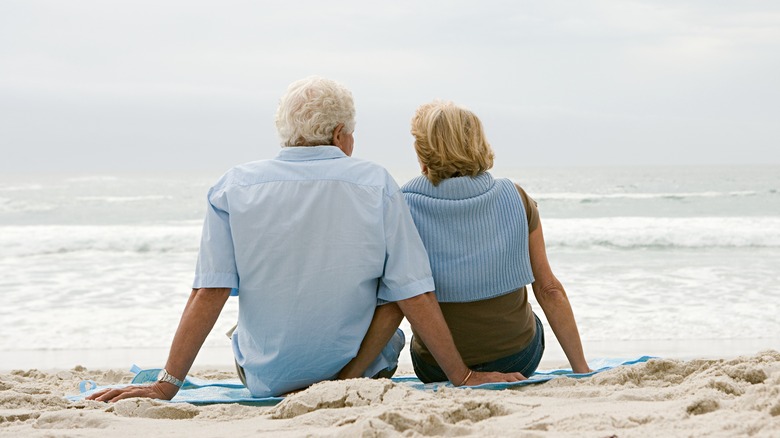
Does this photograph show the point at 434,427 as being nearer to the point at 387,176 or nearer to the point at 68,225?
the point at 387,176

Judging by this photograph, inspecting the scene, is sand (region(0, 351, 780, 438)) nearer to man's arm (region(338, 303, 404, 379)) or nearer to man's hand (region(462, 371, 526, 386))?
man's hand (region(462, 371, 526, 386))

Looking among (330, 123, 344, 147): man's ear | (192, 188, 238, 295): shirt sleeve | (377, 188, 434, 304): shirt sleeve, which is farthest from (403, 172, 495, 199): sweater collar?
(192, 188, 238, 295): shirt sleeve

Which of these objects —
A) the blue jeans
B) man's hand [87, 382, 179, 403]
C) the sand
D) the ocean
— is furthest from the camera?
the ocean

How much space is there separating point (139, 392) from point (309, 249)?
78cm

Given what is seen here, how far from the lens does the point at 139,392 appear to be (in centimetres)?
Answer: 272

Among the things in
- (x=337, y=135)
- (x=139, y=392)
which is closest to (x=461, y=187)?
(x=337, y=135)

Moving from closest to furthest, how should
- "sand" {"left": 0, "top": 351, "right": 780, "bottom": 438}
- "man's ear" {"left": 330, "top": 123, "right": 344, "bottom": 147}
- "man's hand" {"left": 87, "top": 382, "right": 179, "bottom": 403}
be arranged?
"sand" {"left": 0, "top": 351, "right": 780, "bottom": 438}, "man's hand" {"left": 87, "top": 382, "right": 179, "bottom": 403}, "man's ear" {"left": 330, "top": 123, "right": 344, "bottom": 147}

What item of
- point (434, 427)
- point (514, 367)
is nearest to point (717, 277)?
point (514, 367)

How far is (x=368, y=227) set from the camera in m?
2.73

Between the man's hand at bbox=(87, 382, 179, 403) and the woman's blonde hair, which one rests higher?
the woman's blonde hair

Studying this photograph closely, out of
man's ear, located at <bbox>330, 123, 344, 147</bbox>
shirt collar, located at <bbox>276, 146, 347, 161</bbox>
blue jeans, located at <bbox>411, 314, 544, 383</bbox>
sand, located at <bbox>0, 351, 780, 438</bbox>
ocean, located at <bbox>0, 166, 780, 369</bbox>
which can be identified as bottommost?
ocean, located at <bbox>0, 166, 780, 369</bbox>

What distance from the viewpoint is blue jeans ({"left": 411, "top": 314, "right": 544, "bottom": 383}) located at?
10.0ft


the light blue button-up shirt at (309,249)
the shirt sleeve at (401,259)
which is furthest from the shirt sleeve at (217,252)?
the shirt sleeve at (401,259)

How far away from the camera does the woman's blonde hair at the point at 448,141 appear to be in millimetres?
2912
